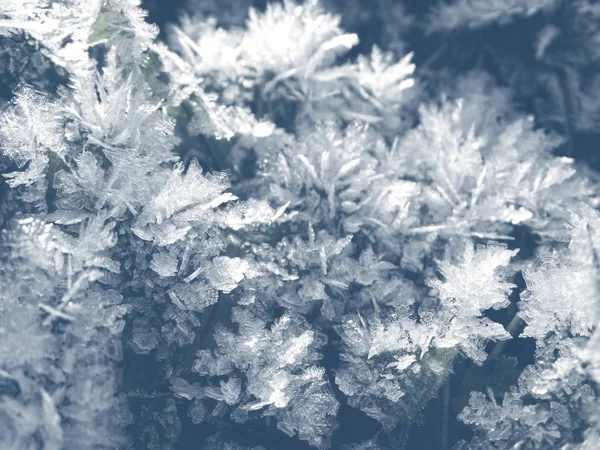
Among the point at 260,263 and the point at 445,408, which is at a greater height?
the point at 260,263

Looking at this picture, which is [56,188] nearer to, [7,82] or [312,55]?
[7,82]

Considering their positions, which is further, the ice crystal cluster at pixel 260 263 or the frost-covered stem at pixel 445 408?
the frost-covered stem at pixel 445 408

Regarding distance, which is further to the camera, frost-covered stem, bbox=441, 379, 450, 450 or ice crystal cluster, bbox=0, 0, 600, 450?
frost-covered stem, bbox=441, 379, 450, 450

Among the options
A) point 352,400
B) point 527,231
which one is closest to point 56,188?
point 352,400

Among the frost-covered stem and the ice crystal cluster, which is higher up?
the ice crystal cluster

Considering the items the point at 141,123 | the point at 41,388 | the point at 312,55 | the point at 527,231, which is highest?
the point at 312,55

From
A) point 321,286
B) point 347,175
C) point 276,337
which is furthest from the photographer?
point 347,175

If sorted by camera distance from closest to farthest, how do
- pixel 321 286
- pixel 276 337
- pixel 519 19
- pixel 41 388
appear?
pixel 41 388, pixel 276 337, pixel 321 286, pixel 519 19

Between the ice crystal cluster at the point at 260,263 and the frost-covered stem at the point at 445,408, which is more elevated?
the ice crystal cluster at the point at 260,263
